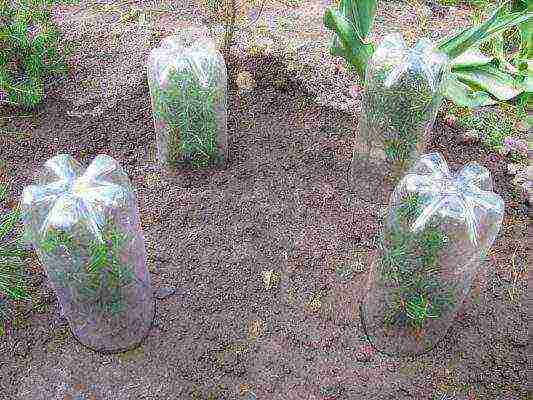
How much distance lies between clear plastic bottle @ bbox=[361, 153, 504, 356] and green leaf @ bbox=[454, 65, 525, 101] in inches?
22.6

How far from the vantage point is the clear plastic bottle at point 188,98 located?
1.84 meters

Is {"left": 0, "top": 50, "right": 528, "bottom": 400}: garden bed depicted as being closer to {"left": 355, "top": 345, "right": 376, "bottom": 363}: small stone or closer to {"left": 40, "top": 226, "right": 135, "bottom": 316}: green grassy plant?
{"left": 355, "top": 345, "right": 376, "bottom": 363}: small stone

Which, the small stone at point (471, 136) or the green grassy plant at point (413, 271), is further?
the small stone at point (471, 136)

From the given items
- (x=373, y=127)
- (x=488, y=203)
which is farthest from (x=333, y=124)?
(x=488, y=203)

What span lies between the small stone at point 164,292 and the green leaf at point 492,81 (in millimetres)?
1252

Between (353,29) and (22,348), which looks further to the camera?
(353,29)

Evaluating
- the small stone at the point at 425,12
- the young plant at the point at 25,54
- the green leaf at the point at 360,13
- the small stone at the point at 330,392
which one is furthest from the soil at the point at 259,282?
the small stone at the point at 425,12

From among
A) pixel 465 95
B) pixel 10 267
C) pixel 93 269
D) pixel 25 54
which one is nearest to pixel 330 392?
pixel 93 269

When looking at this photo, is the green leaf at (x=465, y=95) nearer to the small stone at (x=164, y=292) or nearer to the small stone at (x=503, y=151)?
the small stone at (x=503, y=151)

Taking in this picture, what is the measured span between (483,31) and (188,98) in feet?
3.41

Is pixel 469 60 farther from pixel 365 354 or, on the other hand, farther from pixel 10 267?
pixel 10 267

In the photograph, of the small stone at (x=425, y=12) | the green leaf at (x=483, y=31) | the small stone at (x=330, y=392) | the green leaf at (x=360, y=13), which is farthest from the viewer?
the small stone at (x=425, y=12)

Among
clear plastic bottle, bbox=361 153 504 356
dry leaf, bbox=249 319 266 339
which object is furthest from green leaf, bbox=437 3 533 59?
dry leaf, bbox=249 319 266 339

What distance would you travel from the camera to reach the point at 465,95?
2018 mm
